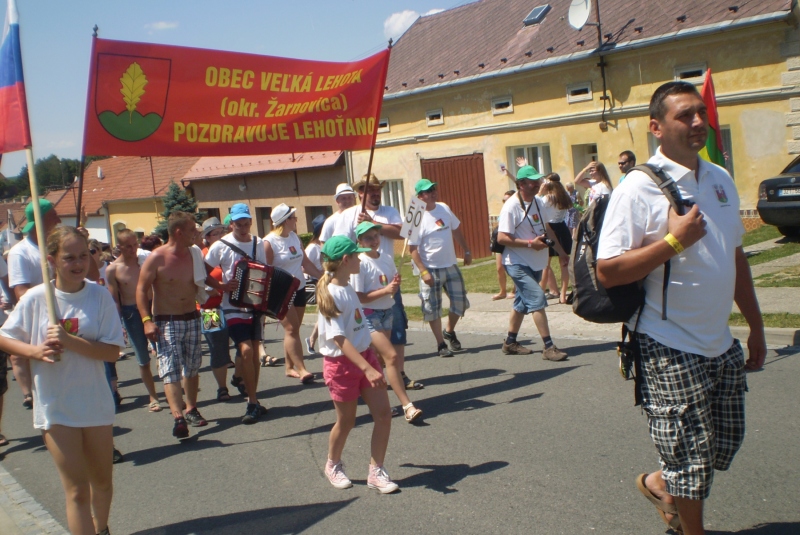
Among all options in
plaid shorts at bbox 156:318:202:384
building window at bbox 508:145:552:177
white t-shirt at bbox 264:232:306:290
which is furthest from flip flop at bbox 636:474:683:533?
building window at bbox 508:145:552:177

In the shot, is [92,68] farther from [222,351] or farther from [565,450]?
[565,450]

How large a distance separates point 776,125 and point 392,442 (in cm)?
1298

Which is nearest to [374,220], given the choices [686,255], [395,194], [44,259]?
[44,259]

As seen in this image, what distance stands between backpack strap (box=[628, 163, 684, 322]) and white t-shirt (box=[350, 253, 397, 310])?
3146 millimetres

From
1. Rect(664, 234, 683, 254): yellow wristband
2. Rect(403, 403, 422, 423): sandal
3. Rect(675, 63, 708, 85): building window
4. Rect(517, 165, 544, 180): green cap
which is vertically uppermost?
Rect(675, 63, 708, 85): building window

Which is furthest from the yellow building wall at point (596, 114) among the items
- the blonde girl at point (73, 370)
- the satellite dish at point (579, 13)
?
the blonde girl at point (73, 370)

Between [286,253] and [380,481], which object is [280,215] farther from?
[380,481]

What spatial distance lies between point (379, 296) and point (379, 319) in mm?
607

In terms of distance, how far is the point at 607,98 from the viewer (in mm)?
18234

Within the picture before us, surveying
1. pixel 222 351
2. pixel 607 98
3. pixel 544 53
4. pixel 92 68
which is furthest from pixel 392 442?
pixel 544 53

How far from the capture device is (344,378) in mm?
5098

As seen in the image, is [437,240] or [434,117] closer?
[437,240]

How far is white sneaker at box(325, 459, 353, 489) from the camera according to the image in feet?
17.0

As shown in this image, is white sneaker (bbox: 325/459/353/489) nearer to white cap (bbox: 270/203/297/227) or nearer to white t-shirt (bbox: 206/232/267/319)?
white t-shirt (bbox: 206/232/267/319)
